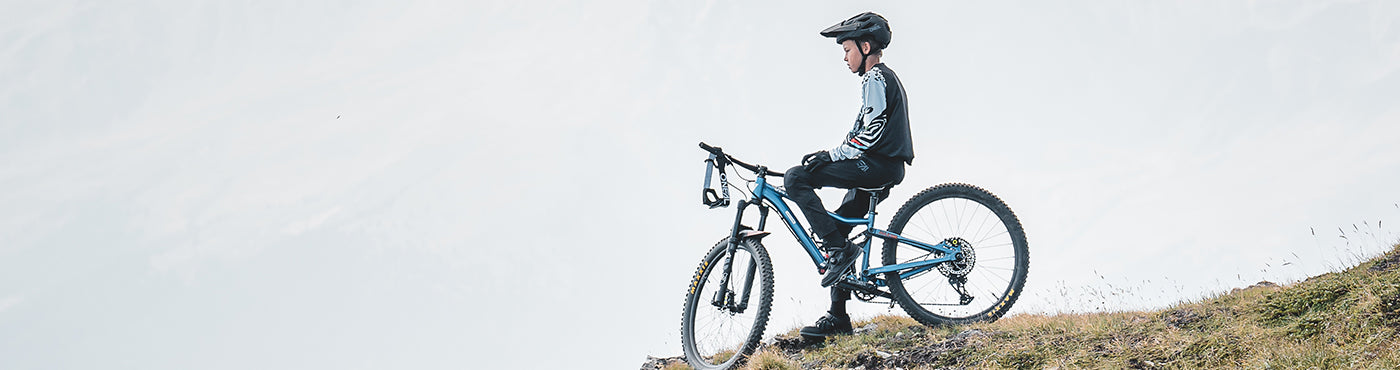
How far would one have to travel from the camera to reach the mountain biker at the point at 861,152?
7.39 meters

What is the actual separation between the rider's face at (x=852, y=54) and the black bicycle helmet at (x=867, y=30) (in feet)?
0.15

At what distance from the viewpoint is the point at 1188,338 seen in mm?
6273

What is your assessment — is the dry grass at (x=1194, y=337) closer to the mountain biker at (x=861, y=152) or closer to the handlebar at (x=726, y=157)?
the mountain biker at (x=861, y=152)

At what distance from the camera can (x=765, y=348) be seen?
8.60m

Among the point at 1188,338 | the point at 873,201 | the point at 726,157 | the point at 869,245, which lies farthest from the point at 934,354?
the point at 726,157

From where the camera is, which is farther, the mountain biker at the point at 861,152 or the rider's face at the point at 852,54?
the rider's face at the point at 852,54

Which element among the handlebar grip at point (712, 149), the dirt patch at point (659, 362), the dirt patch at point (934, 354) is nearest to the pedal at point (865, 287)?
the dirt patch at point (934, 354)

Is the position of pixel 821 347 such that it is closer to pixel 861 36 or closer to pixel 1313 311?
pixel 861 36

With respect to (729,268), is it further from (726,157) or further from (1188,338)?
(1188,338)

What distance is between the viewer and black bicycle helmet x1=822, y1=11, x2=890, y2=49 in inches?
302

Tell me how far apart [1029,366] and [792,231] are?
229cm

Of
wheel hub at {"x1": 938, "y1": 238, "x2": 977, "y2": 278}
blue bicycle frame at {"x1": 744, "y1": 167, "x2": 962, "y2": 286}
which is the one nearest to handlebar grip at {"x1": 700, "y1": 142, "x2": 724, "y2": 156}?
blue bicycle frame at {"x1": 744, "y1": 167, "x2": 962, "y2": 286}

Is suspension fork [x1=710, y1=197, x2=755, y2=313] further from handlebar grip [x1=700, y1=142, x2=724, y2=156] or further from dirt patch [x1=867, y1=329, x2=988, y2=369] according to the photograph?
dirt patch [x1=867, y1=329, x2=988, y2=369]

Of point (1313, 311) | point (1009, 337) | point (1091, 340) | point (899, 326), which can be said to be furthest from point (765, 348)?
point (1313, 311)
